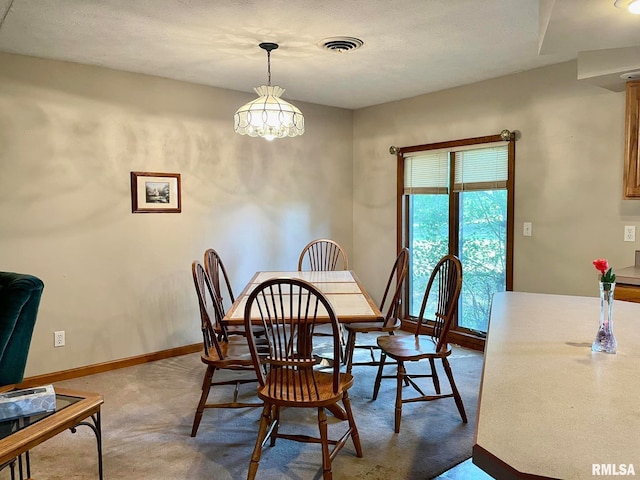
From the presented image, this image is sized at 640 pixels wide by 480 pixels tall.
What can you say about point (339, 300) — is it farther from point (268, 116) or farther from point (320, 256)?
point (320, 256)

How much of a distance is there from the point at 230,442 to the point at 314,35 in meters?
2.45

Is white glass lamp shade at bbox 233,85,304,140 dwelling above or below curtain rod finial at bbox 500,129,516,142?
below

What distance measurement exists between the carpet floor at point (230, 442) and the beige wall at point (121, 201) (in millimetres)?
629

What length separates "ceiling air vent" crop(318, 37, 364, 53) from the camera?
122 inches

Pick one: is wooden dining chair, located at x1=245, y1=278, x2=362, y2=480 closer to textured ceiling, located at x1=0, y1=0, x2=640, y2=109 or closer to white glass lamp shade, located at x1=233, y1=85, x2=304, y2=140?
white glass lamp shade, located at x1=233, y1=85, x2=304, y2=140

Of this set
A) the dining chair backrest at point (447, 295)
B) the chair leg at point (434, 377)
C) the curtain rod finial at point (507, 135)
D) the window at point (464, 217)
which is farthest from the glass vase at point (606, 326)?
the curtain rod finial at point (507, 135)

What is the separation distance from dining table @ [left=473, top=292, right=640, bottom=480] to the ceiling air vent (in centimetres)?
209

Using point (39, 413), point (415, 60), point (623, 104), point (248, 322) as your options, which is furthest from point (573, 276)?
point (39, 413)

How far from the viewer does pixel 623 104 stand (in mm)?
3354

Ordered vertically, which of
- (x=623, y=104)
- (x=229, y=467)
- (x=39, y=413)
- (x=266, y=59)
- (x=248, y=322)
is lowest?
(x=229, y=467)

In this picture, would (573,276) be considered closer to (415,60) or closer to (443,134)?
(443,134)

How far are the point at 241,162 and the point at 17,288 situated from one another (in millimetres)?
2555

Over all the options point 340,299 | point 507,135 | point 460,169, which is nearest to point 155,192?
point 340,299

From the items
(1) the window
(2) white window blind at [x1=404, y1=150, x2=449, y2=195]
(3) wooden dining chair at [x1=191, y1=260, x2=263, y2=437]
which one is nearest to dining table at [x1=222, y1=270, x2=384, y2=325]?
(3) wooden dining chair at [x1=191, y1=260, x2=263, y2=437]
